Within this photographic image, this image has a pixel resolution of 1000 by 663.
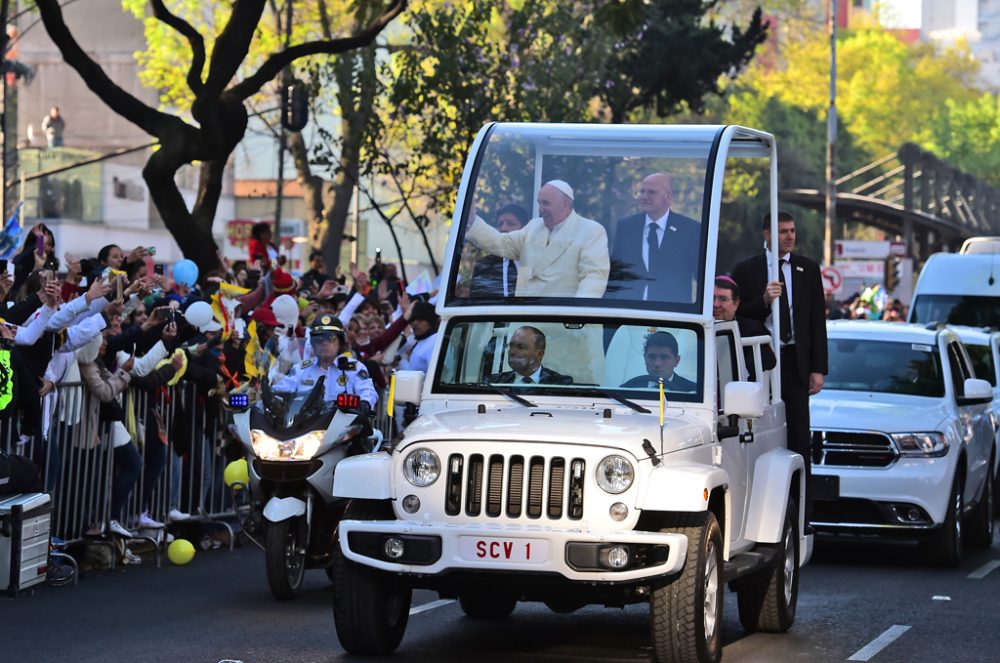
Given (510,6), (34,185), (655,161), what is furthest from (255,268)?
(34,185)

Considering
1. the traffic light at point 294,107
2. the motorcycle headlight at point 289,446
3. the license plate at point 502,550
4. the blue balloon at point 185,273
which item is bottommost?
the license plate at point 502,550

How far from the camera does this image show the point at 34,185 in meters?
61.9

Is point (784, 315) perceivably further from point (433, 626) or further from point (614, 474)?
point (614, 474)

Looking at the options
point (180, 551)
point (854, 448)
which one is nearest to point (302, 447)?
point (180, 551)

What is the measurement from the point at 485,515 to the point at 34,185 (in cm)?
Answer: 5471

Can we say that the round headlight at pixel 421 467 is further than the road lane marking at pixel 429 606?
No

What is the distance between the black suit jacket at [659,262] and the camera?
10.3m

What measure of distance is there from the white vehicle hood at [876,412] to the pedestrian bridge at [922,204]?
47.8 metres

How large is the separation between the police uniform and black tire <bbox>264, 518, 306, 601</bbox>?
89 cm

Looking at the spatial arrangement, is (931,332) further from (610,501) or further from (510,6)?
(510,6)

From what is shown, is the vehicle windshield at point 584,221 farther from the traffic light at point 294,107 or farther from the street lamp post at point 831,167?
the street lamp post at point 831,167

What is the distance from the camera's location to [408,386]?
33.6ft

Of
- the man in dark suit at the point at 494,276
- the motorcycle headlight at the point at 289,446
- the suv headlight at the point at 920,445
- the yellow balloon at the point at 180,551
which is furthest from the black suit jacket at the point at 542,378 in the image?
the suv headlight at the point at 920,445

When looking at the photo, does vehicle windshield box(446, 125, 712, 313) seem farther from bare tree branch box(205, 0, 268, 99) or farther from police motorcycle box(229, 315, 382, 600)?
bare tree branch box(205, 0, 268, 99)
